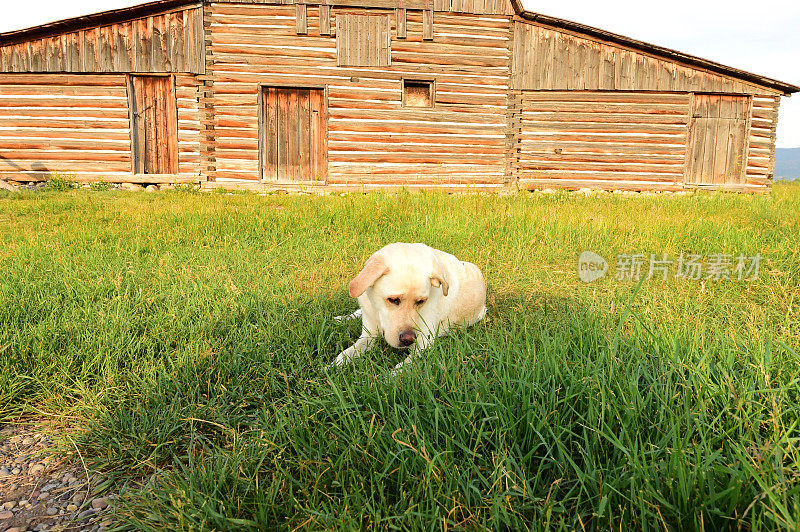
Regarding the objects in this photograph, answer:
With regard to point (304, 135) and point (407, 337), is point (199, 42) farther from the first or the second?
point (407, 337)

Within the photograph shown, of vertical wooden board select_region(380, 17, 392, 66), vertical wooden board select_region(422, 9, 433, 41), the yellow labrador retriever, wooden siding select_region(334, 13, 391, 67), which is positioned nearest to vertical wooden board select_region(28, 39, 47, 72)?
wooden siding select_region(334, 13, 391, 67)

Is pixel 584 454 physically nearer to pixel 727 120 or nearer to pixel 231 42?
pixel 231 42

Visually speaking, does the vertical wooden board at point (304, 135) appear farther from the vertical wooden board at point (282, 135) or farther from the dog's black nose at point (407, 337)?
the dog's black nose at point (407, 337)

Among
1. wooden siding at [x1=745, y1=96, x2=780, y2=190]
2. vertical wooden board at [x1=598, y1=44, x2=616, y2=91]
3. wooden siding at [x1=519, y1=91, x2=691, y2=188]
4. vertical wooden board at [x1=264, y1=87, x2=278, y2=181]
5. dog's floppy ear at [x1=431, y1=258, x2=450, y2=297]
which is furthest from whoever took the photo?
wooden siding at [x1=745, y1=96, x2=780, y2=190]

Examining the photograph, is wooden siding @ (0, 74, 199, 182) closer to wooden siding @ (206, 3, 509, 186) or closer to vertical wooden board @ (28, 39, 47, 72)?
vertical wooden board @ (28, 39, 47, 72)

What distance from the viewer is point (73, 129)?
1252 cm

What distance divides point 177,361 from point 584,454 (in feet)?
6.57

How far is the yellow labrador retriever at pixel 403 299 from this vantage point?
241 centimetres

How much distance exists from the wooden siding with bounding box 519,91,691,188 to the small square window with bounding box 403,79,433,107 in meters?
2.60

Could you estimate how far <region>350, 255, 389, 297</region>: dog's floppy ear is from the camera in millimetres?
2338

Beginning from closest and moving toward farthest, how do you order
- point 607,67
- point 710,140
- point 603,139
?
1. point 607,67
2. point 603,139
3. point 710,140

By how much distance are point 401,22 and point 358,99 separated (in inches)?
84.3

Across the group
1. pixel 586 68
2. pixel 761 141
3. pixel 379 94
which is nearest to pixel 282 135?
pixel 379 94

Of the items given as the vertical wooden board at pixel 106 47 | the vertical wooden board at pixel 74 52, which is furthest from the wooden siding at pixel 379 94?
the vertical wooden board at pixel 74 52
